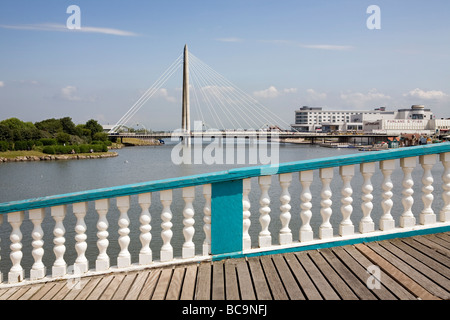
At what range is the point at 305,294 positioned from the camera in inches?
97.3

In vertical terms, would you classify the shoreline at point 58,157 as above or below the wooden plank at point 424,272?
below

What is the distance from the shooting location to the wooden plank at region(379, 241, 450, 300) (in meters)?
2.43

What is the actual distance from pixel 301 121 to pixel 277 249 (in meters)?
156

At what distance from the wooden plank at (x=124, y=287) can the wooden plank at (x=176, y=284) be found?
0.98 feet

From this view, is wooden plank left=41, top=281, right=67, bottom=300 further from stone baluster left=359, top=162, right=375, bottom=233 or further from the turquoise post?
stone baluster left=359, top=162, right=375, bottom=233

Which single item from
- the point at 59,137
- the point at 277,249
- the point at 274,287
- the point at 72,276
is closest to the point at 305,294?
the point at 274,287

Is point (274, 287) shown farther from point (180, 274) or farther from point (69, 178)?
point (69, 178)

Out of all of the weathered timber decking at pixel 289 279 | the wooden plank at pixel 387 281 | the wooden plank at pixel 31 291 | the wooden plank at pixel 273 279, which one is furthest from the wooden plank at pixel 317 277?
the wooden plank at pixel 31 291

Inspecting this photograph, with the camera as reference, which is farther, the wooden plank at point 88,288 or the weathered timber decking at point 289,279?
the wooden plank at point 88,288

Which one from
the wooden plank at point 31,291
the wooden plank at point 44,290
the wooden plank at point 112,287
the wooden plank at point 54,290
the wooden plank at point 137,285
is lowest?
the wooden plank at point 31,291

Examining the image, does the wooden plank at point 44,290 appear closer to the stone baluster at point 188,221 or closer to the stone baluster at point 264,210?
the stone baluster at point 188,221

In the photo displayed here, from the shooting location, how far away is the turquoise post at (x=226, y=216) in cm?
304

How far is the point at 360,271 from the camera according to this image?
2.75 m

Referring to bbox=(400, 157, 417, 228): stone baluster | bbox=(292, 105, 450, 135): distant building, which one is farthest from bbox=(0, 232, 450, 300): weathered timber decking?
bbox=(292, 105, 450, 135): distant building
